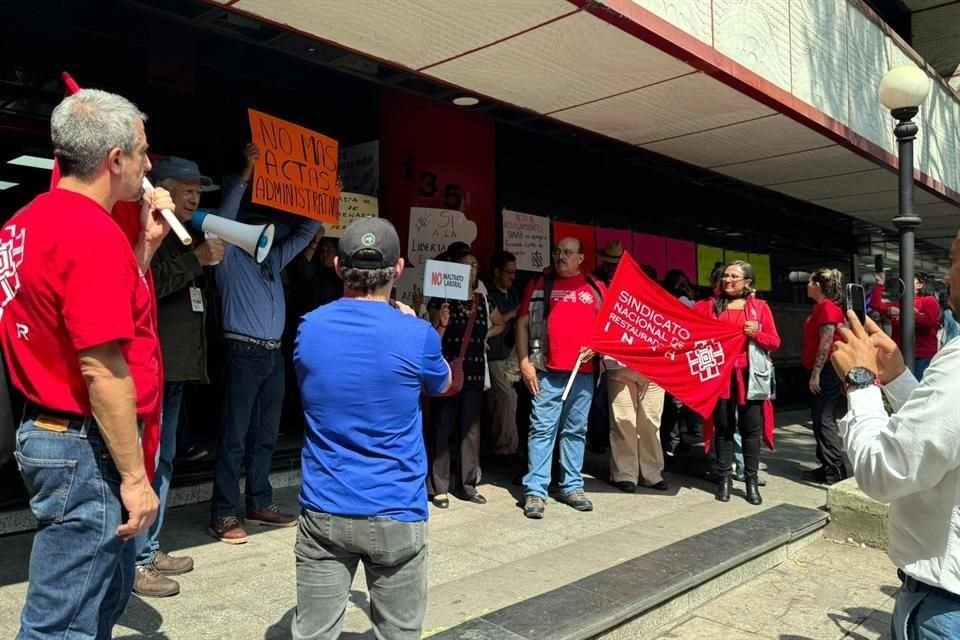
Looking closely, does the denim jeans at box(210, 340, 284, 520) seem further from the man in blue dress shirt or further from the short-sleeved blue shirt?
the short-sleeved blue shirt

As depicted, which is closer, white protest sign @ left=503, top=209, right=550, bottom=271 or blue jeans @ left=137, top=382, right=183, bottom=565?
blue jeans @ left=137, top=382, right=183, bottom=565

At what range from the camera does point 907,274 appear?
5.28 metres

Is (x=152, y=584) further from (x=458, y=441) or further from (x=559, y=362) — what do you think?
(x=559, y=362)

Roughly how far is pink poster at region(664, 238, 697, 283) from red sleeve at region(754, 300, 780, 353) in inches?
146

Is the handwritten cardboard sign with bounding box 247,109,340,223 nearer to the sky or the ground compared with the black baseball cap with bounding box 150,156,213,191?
nearer to the sky

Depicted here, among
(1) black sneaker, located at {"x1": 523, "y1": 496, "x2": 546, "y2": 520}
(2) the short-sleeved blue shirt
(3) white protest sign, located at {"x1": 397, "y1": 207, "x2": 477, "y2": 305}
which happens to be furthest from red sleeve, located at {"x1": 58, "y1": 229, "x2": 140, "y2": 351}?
(3) white protest sign, located at {"x1": 397, "y1": 207, "x2": 477, "y2": 305}

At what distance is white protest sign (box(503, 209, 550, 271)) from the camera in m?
7.71

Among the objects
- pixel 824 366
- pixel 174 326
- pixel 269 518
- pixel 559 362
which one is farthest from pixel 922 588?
pixel 824 366

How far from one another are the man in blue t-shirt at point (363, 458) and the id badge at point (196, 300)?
1584 mm

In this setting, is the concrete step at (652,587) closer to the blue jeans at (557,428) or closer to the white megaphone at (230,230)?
the blue jeans at (557,428)

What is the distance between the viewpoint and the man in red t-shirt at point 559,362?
18.2ft

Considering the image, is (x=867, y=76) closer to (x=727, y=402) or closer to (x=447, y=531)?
(x=727, y=402)

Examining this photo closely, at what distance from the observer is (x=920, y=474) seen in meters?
1.79

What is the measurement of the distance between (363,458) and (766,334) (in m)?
4.71
